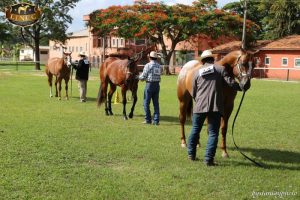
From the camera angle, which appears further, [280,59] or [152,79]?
[280,59]

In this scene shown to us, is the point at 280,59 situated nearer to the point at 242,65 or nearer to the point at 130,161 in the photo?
the point at 242,65

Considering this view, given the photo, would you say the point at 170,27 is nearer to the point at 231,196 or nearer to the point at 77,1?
the point at 77,1

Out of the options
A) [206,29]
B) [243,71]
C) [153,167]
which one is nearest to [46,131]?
[153,167]

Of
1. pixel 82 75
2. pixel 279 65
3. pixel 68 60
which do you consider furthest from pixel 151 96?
pixel 279 65

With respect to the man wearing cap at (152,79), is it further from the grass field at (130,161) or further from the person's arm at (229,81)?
the person's arm at (229,81)

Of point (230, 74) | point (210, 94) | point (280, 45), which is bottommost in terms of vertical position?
point (210, 94)

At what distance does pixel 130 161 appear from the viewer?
7.16 meters

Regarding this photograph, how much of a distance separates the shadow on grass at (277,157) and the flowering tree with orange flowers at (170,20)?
3307cm

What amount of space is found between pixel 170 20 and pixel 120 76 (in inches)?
1153

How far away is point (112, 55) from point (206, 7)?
98.8ft

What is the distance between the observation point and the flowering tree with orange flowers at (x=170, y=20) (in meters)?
40.9

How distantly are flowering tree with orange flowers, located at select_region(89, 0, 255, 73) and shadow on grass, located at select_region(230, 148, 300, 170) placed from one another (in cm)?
3307

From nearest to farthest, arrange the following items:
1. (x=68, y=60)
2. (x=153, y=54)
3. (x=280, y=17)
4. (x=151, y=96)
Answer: (x=153, y=54) < (x=151, y=96) < (x=68, y=60) < (x=280, y=17)

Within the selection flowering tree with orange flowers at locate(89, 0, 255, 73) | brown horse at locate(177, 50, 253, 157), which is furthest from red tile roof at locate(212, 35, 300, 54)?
brown horse at locate(177, 50, 253, 157)
